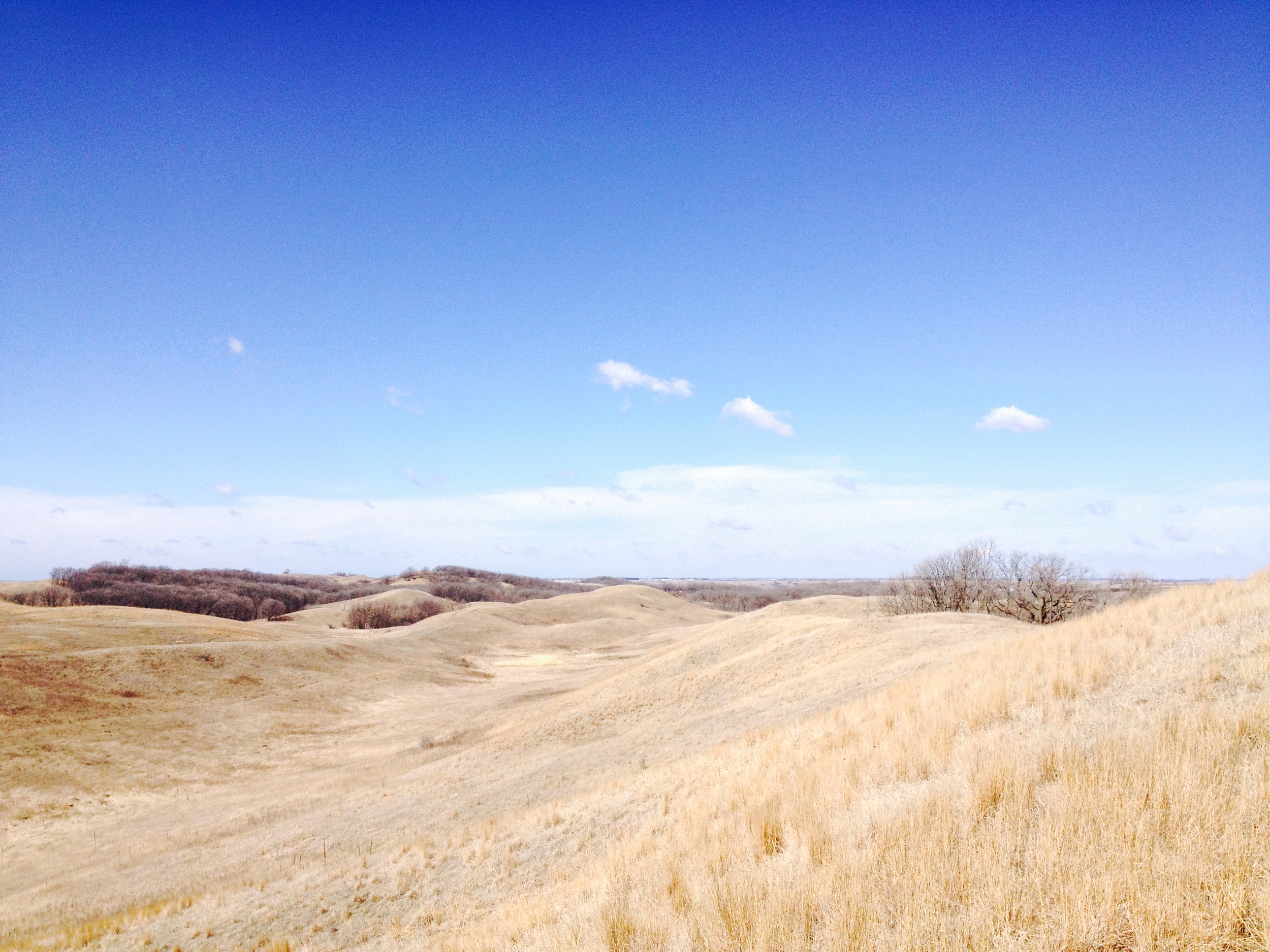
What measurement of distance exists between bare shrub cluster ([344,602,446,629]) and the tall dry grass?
96.4 meters

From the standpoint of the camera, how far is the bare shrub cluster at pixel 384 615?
102 metres

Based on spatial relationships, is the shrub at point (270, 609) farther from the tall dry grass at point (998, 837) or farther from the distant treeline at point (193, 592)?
the tall dry grass at point (998, 837)

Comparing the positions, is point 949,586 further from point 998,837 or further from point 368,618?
point 368,618

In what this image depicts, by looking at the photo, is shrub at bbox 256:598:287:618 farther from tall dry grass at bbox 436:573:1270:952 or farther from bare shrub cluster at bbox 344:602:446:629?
tall dry grass at bbox 436:573:1270:952

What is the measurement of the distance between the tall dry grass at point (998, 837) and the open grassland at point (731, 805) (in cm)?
3

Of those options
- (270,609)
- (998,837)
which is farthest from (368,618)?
(998,837)

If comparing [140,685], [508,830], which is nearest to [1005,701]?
[508,830]

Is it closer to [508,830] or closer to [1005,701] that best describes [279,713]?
[508,830]

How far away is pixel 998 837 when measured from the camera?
5336 mm

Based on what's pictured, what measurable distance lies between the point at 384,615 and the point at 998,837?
4419 inches

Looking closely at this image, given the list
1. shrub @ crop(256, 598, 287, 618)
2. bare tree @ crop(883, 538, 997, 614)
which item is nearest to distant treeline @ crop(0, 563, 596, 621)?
shrub @ crop(256, 598, 287, 618)

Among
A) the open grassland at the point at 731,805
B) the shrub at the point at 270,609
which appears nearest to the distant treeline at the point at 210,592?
the shrub at the point at 270,609

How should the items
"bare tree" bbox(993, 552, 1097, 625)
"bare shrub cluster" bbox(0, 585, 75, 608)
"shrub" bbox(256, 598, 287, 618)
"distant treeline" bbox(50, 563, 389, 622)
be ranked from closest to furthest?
"bare tree" bbox(993, 552, 1097, 625)
"bare shrub cluster" bbox(0, 585, 75, 608)
"distant treeline" bbox(50, 563, 389, 622)
"shrub" bbox(256, 598, 287, 618)

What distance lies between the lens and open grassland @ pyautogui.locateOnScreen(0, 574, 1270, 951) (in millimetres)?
4777
